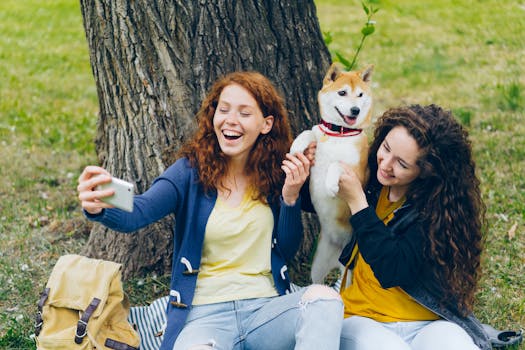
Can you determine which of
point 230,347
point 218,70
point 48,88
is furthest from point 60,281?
point 48,88

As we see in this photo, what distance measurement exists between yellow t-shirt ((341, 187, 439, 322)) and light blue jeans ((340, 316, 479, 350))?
0.03 m

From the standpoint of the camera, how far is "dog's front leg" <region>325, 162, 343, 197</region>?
2436mm

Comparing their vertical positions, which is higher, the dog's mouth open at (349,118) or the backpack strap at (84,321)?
the dog's mouth open at (349,118)

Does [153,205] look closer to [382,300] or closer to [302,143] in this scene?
[302,143]

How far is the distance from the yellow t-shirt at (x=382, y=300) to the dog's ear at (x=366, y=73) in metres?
0.44

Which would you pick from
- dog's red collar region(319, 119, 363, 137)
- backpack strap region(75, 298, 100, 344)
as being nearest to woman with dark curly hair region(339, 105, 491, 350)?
dog's red collar region(319, 119, 363, 137)

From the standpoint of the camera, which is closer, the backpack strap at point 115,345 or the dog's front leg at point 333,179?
the dog's front leg at point 333,179

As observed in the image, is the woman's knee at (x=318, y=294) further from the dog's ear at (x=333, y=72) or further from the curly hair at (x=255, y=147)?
the dog's ear at (x=333, y=72)

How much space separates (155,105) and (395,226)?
A: 1.27m

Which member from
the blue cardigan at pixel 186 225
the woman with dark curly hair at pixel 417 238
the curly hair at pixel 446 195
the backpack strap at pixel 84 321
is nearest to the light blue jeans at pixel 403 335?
the woman with dark curly hair at pixel 417 238

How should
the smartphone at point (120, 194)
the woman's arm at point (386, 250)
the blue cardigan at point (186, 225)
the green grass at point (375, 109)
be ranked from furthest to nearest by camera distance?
the green grass at point (375, 109), the blue cardigan at point (186, 225), the woman's arm at point (386, 250), the smartphone at point (120, 194)

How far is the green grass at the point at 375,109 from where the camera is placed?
351 centimetres

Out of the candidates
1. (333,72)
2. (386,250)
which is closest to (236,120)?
(333,72)

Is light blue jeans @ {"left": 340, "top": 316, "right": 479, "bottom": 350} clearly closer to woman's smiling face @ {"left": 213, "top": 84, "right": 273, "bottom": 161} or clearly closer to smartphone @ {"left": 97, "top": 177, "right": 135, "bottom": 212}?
woman's smiling face @ {"left": 213, "top": 84, "right": 273, "bottom": 161}
